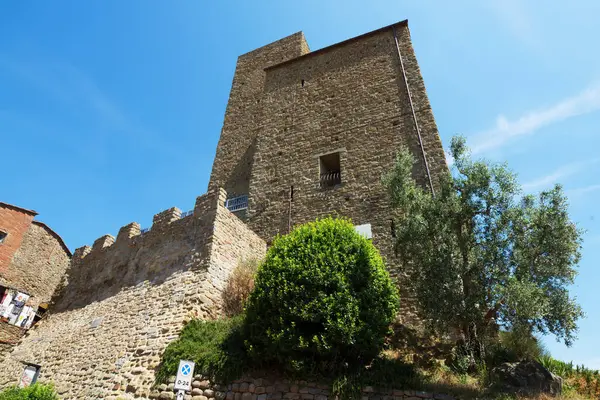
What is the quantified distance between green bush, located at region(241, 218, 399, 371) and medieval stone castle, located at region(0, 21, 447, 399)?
2.52 m

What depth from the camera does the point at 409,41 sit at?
15.1 metres

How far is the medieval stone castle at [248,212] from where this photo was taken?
9.50 meters

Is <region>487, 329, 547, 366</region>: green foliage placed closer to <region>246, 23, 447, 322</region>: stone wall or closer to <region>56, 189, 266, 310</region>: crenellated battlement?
<region>246, 23, 447, 322</region>: stone wall

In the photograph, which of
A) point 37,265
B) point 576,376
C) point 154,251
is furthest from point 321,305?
point 37,265

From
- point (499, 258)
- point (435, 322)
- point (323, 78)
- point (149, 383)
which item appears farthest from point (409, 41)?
point (149, 383)

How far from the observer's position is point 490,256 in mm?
7766

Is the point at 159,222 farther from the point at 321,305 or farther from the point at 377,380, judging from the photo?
the point at 377,380

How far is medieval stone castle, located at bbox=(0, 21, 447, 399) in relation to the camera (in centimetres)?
950

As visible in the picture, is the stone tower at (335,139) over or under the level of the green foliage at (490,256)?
over

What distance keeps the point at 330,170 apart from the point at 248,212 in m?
3.36

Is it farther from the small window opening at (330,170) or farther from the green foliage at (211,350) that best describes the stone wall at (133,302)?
the small window opening at (330,170)

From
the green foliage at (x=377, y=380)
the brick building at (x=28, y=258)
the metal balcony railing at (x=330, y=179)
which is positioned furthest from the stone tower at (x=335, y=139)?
the brick building at (x=28, y=258)

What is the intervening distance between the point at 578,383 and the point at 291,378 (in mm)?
5827

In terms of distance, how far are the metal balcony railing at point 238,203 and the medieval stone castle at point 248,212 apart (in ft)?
0.20
